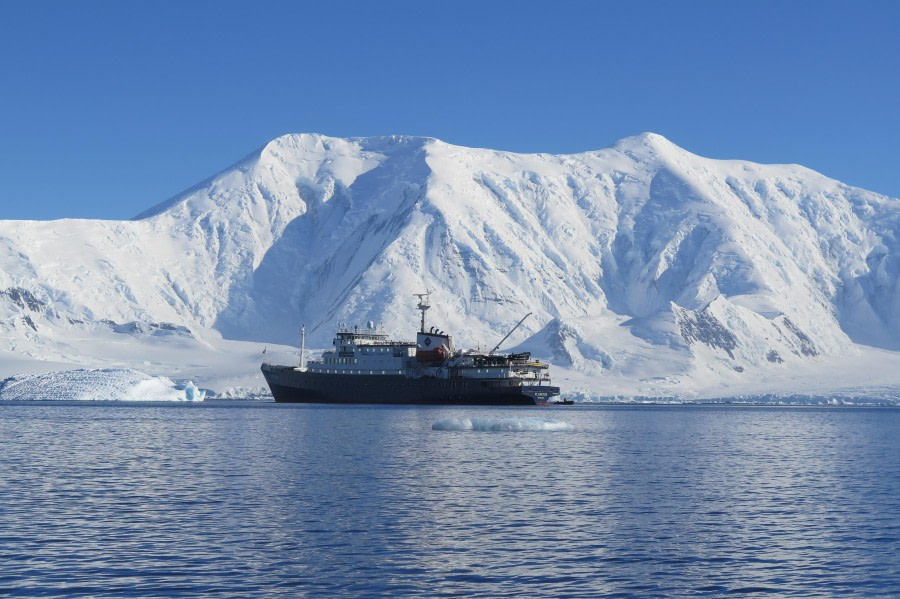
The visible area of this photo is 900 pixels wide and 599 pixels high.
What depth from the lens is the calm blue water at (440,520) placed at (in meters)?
36.6

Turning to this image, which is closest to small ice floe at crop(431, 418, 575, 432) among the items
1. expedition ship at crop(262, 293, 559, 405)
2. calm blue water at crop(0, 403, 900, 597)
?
calm blue water at crop(0, 403, 900, 597)

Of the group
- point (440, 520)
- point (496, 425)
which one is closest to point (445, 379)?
point (496, 425)

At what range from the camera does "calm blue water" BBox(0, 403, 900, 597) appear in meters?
36.6

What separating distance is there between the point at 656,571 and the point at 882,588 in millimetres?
6782

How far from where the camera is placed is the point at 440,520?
48156mm

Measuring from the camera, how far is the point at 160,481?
2384 inches

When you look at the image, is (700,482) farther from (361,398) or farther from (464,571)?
(361,398)

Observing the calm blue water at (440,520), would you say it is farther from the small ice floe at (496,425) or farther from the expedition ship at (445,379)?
the expedition ship at (445,379)

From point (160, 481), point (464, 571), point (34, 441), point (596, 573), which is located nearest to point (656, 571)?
point (596, 573)

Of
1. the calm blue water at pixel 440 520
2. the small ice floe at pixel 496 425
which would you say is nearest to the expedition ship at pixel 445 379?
the small ice floe at pixel 496 425

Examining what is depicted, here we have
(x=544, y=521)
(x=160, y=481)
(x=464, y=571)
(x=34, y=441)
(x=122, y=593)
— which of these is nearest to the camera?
(x=122, y=593)

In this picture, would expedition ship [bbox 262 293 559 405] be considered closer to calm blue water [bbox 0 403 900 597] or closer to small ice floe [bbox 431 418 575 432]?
small ice floe [bbox 431 418 575 432]

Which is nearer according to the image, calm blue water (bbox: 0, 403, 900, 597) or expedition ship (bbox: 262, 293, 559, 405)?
calm blue water (bbox: 0, 403, 900, 597)

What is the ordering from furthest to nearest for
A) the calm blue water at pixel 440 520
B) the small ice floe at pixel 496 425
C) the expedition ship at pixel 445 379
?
the expedition ship at pixel 445 379 < the small ice floe at pixel 496 425 < the calm blue water at pixel 440 520
